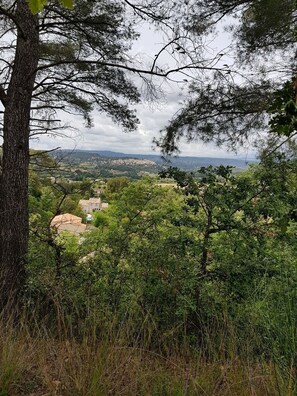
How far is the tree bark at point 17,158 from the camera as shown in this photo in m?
4.24

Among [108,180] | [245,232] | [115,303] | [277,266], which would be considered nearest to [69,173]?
[108,180]

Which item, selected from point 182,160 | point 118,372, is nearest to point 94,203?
point 182,160

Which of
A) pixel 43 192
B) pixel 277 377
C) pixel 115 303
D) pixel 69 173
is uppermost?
pixel 69 173

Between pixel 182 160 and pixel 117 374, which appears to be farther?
pixel 182 160

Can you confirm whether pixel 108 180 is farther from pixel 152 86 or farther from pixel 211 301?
pixel 211 301

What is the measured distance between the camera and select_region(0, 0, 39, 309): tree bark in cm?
424

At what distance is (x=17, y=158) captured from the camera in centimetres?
432

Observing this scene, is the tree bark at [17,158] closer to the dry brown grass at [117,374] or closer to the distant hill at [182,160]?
the distant hill at [182,160]

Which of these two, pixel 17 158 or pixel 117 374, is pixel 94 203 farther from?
pixel 117 374

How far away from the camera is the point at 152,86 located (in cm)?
447

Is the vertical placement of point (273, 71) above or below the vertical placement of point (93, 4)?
below

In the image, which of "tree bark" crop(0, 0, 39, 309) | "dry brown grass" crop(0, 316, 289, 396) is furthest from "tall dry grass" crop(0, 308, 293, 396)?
"tree bark" crop(0, 0, 39, 309)

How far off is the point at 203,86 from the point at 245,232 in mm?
1882

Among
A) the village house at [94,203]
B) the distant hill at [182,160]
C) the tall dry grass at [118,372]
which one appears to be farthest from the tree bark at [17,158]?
the tall dry grass at [118,372]
